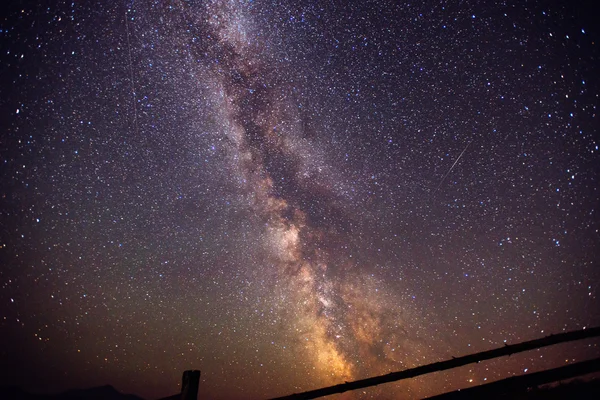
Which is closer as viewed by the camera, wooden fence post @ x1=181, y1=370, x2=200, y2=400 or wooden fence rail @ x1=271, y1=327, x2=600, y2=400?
wooden fence rail @ x1=271, y1=327, x2=600, y2=400

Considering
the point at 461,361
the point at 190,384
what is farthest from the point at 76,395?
the point at 461,361

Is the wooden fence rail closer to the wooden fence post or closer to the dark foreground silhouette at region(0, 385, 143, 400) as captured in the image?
the wooden fence post

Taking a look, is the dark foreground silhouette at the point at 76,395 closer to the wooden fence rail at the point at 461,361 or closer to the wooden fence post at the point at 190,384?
the wooden fence post at the point at 190,384

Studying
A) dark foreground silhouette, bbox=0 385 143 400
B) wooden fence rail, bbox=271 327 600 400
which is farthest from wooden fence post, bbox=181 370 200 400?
dark foreground silhouette, bbox=0 385 143 400

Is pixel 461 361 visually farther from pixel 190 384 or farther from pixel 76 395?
pixel 76 395

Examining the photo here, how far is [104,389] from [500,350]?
234 meters

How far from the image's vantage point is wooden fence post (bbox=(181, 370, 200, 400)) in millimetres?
2414

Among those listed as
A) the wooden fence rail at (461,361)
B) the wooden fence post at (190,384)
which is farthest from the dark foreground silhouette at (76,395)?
the wooden fence rail at (461,361)

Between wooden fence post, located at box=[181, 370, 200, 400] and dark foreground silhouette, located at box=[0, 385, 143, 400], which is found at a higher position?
wooden fence post, located at box=[181, 370, 200, 400]

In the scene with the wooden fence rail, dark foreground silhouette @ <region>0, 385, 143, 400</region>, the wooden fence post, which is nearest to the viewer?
the wooden fence rail

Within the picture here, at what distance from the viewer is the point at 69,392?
154125mm

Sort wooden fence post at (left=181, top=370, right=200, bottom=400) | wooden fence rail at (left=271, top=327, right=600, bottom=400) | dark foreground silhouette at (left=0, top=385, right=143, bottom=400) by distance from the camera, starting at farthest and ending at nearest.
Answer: dark foreground silhouette at (left=0, top=385, right=143, bottom=400) < wooden fence post at (left=181, top=370, right=200, bottom=400) < wooden fence rail at (left=271, top=327, right=600, bottom=400)

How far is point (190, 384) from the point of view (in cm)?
245

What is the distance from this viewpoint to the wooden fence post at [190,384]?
2.41 m
